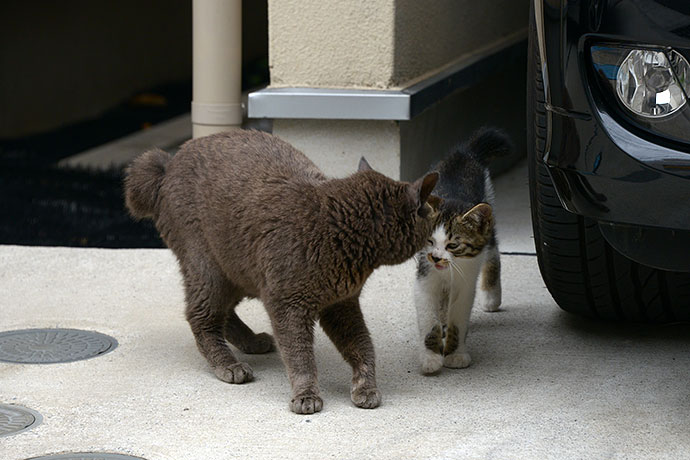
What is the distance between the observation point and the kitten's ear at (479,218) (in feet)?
12.3

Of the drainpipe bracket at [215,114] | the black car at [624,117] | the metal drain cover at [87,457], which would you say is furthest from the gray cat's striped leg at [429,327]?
the drainpipe bracket at [215,114]

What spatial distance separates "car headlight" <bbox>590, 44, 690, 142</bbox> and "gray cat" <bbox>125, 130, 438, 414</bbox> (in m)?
0.77

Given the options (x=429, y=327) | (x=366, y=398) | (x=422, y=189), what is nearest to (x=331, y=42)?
(x=429, y=327)

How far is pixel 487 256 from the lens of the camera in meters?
4.11

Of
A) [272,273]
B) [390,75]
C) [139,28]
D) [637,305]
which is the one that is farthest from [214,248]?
[139,28]

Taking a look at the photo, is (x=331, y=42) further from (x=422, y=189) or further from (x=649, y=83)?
(x=649, y=83)

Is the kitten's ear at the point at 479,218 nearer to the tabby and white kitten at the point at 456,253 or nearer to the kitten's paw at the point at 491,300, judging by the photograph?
the tabby and white kitten at the point at 456,253

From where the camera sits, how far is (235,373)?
12.2 ft

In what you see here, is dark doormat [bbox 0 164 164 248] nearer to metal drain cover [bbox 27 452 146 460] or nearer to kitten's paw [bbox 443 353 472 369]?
kitten's paw [bbox 443 353 472 369]

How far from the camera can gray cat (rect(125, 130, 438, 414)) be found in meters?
3.44

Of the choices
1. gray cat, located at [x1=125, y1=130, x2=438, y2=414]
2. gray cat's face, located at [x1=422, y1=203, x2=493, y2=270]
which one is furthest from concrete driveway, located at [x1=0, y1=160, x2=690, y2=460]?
gray cat's face, located at [x1=422, y1=203, x2=493, y2=270]

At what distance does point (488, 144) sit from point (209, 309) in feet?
4.42

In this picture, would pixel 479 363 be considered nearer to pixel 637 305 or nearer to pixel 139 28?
pixel 637 305

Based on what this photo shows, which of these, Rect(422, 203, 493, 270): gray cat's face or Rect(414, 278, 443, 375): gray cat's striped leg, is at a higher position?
Rect(422, 203, 493, 270): gray cat's face
